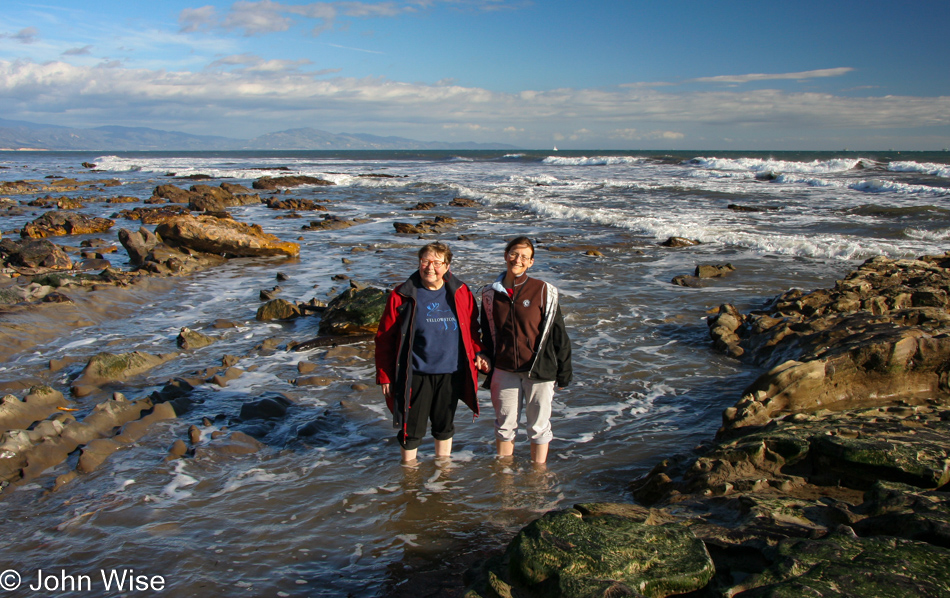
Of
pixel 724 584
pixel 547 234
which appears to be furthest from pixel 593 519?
pixel 547 234

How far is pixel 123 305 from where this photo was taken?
9531mm

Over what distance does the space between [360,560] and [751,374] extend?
16.7 ft

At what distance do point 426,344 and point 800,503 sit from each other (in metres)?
2.61

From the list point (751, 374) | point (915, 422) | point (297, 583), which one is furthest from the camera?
point (751, 374)

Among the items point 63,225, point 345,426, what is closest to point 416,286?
point 345,426

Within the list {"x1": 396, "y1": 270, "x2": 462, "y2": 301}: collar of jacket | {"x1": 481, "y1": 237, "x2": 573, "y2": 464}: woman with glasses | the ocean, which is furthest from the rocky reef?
{"x1": 396, "y1": 270, "x2": 462, "y2": 301}: collar of jacket

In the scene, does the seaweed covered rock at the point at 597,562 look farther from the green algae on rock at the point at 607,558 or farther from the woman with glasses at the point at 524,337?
the woman with glasses at the point at 524,337

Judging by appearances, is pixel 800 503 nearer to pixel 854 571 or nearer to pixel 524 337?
pixel 854 571

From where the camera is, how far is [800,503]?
333 cm

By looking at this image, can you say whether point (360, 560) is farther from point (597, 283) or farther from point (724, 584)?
point (597, 283)

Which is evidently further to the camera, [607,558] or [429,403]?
[429,403]

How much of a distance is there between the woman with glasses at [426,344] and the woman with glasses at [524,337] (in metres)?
0.18

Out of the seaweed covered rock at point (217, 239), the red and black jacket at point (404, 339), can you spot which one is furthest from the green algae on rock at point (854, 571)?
the seaweed covered rock at point (217, 239)

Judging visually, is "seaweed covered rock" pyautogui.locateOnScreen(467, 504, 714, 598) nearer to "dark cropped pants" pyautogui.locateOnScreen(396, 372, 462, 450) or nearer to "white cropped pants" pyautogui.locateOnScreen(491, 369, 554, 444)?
"white cropped pants" pyautogui.locateOnScreen(491, 369, 554, 444)
